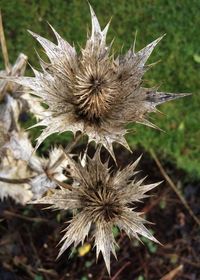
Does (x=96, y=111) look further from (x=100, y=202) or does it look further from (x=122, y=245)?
(x=122, y=245)

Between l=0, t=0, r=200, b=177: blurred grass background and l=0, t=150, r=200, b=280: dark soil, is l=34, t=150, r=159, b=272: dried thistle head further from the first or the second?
l=0, t=0, r=200, b=177: blurred grass background

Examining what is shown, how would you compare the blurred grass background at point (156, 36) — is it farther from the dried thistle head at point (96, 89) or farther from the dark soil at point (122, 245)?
the dried thistle head at point (96, 89)

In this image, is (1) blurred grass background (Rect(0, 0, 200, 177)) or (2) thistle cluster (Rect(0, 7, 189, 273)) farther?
(1) blurred grass background (Rect(0, 0, 200, 177))

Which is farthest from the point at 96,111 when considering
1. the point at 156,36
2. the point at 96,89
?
the point at 156,36

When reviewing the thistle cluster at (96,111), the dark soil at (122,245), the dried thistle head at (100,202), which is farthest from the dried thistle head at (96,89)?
the dark soil at (122,245)

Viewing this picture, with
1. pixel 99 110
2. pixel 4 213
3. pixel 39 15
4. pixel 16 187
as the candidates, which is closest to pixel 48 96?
pixel 99 110

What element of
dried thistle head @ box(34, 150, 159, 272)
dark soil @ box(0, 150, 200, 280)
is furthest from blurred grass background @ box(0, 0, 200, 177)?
dried thistle head @ box(34, 150, 159, 272)
